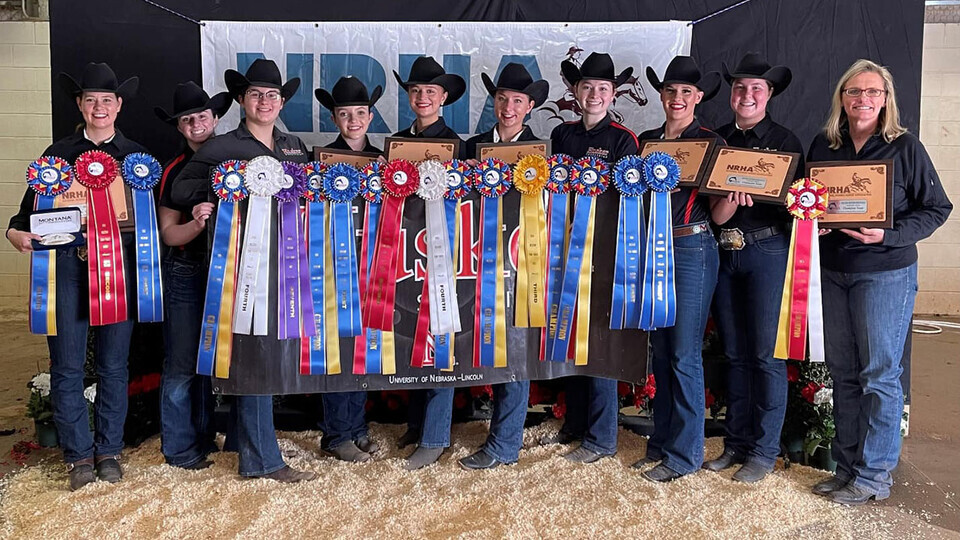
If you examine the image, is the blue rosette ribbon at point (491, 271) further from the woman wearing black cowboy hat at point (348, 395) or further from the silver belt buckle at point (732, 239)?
the silver belt buckle at point (732, 239)

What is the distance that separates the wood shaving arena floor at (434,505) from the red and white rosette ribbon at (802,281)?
0.55 meters

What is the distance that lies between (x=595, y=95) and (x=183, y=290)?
171 cm

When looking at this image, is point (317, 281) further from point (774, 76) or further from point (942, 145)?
point (942, 145)

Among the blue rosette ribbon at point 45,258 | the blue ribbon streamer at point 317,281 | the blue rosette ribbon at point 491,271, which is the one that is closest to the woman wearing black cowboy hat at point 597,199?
the blue rosette ribbon at point 491,271

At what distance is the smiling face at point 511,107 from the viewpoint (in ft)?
9.72

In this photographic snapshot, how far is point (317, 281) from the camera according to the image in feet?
8.73

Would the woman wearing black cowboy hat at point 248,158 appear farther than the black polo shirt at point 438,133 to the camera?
No

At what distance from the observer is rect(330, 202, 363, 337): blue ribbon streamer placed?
8.66 ft

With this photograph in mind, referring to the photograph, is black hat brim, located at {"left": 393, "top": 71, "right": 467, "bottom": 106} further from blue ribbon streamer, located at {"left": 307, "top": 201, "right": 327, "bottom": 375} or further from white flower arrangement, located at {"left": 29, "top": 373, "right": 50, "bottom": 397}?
white flower arrangement, located at {"left": 29, "top": 373, "right": 50, "bottom": 397}

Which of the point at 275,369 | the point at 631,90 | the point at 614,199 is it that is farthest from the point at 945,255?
the point at 275,369

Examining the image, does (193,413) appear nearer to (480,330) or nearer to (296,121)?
(480,330)

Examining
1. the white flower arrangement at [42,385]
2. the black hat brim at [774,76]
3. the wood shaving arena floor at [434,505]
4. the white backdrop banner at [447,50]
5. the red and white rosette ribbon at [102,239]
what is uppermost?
the white backdrop banner at [447,50]

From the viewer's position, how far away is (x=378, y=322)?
2732 mm

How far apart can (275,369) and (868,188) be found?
215 cm
